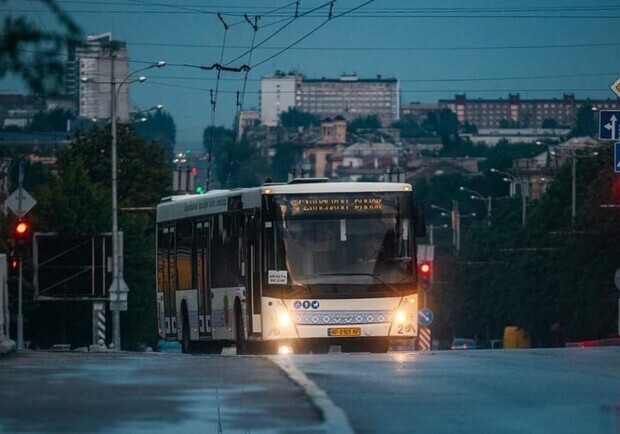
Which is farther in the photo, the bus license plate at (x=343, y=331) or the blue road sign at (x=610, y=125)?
the blue road sign at (x=610, y=125)

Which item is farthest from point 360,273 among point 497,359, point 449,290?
point 449,290

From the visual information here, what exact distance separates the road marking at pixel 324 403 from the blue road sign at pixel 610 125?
49.3 ft

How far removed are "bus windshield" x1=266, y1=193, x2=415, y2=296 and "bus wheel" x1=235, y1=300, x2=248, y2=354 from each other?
1614 mm

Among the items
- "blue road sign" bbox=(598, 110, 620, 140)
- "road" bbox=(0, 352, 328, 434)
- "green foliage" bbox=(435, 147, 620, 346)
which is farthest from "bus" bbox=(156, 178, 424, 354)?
"green foliage" bbox=(435, 147, 620, 346)

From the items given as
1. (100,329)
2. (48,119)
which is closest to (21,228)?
(48,119)

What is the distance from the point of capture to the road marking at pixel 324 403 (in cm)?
1246

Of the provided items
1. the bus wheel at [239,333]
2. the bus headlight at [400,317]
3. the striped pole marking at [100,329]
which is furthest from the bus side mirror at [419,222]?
the striped pole marking at [100,329]

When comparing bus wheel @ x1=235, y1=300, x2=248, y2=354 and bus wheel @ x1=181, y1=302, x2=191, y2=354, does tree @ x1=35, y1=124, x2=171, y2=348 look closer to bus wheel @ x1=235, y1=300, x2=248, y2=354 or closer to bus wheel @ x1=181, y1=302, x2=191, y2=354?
bus wheel @ x1=181, y1=302, x2=191, y2=354

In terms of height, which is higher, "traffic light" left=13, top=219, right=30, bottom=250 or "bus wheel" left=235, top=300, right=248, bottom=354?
"traffic light" left=13, top=219, right=30, bottom=250

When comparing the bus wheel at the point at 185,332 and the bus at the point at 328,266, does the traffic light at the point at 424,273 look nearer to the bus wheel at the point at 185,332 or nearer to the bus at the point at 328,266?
the bus wheel at the point at 185,332

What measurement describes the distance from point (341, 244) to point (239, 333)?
8.77 ft

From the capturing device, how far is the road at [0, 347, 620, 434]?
1271 centimetres

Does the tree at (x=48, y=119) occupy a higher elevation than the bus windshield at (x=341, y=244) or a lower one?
higher

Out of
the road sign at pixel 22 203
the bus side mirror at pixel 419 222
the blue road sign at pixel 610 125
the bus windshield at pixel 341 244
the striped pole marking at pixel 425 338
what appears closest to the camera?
the bus windshield at pixel 341 244
